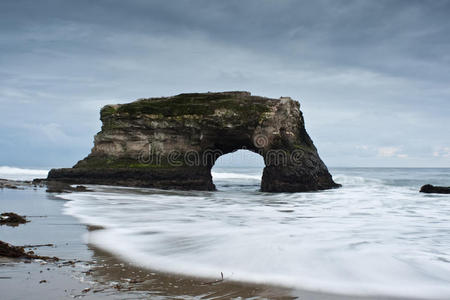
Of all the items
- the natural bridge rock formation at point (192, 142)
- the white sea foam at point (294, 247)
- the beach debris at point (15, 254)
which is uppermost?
the natural bridge rock formation at point (192, 142)

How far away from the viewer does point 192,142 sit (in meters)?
23.4

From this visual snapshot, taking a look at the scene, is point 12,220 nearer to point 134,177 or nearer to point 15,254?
point 15,254

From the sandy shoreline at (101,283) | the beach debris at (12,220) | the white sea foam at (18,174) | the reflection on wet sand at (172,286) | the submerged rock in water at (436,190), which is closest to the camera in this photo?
the sandy shoreline at (101,283)

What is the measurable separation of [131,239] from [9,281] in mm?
2870

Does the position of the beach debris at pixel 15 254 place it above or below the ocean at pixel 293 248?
above

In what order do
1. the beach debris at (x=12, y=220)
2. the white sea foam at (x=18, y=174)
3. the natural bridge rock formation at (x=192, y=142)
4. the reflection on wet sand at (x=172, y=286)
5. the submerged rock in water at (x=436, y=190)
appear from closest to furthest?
the reflection on wet sand at (x=172, y=286)
the beach debris at (x=12, y=220)
the submerged rock in water at (x=436, y=190)
the natural bridge rock formation at (x=192, y=142)
the white sea foam at (x=18, y=174)

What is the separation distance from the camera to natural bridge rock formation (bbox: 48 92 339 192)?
875 inches

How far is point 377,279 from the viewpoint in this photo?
458cm

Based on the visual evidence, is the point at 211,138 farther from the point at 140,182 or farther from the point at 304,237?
the point at 304,237

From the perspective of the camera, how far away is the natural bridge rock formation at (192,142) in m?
22.2

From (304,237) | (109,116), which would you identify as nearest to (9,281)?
(304,237)

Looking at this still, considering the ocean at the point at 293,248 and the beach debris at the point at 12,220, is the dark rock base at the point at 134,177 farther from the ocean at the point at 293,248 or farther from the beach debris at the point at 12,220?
the beach debris at the point at 12,220

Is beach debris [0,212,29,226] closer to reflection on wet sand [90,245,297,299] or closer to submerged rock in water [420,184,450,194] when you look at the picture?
reflection on wet sand [90,245,297,299]

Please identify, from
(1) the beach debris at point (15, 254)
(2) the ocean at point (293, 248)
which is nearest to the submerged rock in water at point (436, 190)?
(2) the ocean at point (293, 248)
